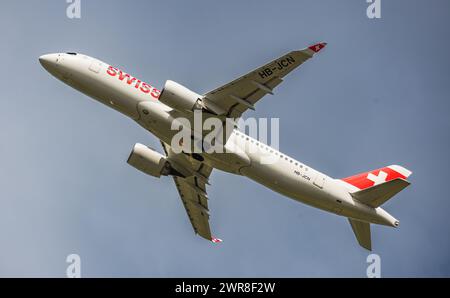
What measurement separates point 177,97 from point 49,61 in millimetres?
10060

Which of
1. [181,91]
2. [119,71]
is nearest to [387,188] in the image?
[181,91]

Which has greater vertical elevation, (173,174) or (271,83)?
(271,83)

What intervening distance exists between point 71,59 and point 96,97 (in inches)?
132

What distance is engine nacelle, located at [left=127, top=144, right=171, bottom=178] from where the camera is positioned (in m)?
49.0

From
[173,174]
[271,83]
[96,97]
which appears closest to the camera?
[271,83]

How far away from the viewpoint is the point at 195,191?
5209cm

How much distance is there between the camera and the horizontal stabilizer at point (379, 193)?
4250 centimetres

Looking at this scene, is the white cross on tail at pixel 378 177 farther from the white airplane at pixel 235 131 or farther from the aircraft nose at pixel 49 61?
the aircraft nose at pixel 49 61

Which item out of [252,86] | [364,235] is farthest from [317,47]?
[364,235]

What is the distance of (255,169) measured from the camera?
4425 centimetres

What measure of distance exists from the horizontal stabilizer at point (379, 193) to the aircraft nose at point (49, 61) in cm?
2245

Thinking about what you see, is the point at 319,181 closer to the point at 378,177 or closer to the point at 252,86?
the point at 378,177

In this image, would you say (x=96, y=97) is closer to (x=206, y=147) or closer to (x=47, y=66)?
(x=47, y=66)

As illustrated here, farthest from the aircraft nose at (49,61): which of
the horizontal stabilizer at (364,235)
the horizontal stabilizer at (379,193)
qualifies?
the horizontal stabilizer at (364,235)
